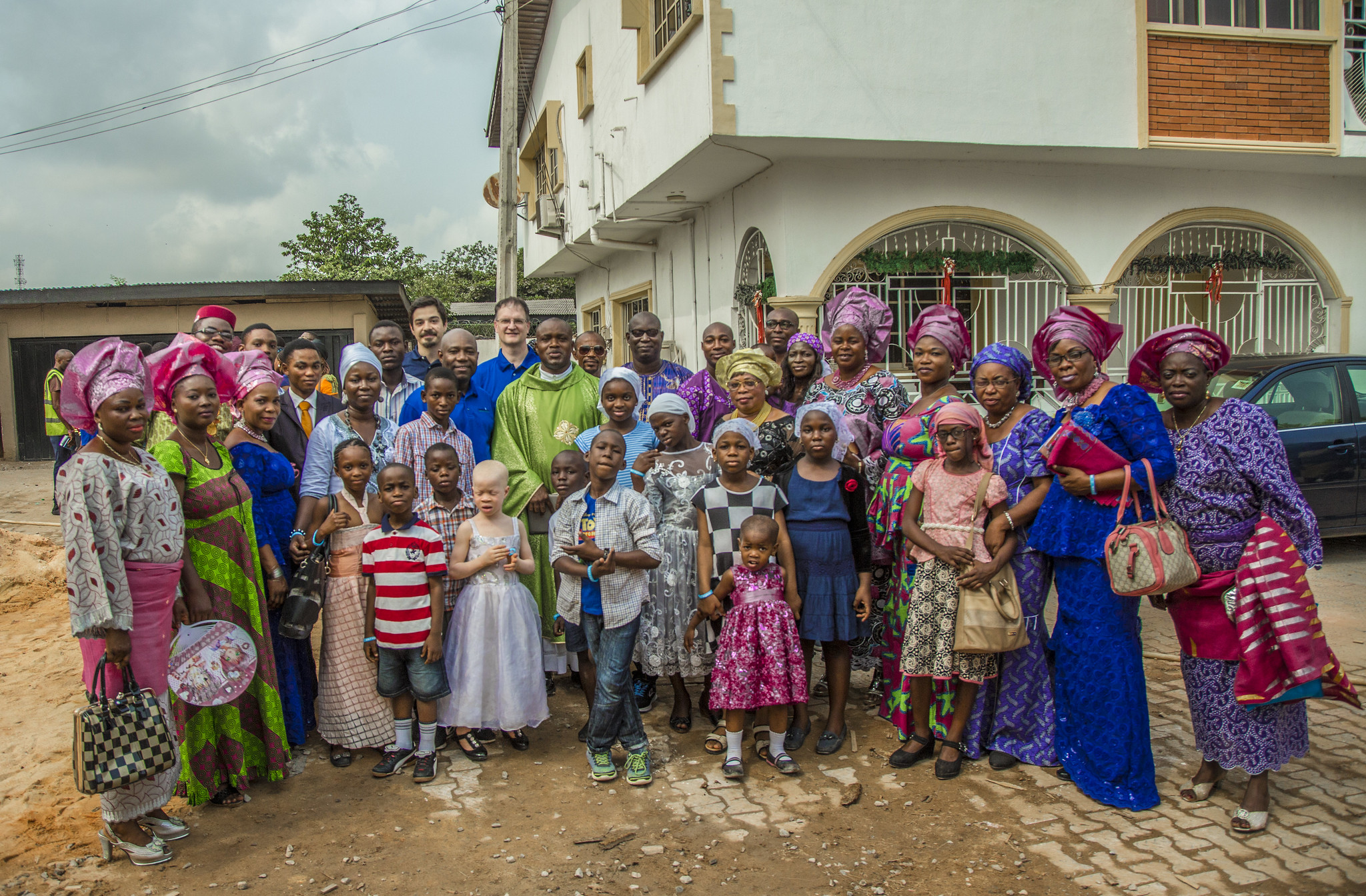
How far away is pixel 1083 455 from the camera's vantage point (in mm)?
3545

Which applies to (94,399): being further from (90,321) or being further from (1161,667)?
(90,321)

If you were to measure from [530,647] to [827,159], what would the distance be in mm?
6413

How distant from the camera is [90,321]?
16734 mm

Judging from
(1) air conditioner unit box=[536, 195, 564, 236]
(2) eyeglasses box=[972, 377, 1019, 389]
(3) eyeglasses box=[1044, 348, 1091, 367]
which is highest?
(1) air conditioner unit box=[536, 195, 564, 236]

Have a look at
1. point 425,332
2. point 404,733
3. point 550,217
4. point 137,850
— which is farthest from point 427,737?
point 550,217

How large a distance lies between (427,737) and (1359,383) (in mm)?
7850

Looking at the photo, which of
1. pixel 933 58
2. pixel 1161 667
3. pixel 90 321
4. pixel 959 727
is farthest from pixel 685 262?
pixel 90 321

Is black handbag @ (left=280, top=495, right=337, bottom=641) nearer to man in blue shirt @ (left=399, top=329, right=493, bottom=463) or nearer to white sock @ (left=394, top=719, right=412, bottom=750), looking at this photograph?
white sock @ (left=394, top=719, right=412, bottom=750)

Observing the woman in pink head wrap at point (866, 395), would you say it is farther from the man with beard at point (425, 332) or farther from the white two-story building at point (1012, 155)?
the white two-story building at point (1012, 155)

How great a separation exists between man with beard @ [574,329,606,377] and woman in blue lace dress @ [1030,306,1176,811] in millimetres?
2863

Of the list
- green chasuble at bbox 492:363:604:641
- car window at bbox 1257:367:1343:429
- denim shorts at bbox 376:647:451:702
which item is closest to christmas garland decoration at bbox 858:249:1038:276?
car window at bbox 1257:367:1343:429

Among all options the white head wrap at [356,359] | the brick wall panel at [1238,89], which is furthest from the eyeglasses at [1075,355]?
the brick wall panel at [1238,89]

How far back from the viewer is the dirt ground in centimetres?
310

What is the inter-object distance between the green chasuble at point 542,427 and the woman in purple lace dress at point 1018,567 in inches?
85.2
